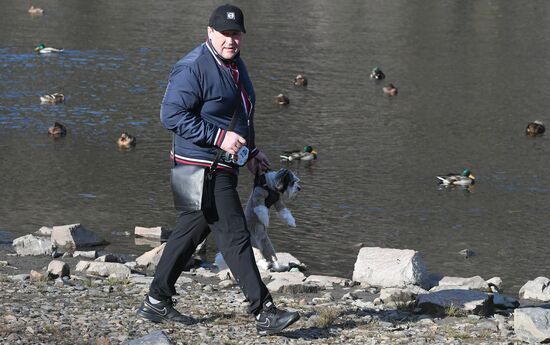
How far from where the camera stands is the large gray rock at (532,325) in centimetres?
901

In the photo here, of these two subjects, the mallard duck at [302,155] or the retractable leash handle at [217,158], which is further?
the mallard duck at [302,155]

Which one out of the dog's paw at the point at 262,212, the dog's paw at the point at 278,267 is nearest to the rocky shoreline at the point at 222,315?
the dog's paw at the point at 262,212

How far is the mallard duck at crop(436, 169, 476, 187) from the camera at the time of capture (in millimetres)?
21234

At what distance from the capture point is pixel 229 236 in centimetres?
876

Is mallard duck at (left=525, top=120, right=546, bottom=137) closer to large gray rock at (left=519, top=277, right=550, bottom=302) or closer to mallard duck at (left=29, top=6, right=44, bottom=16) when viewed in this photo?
large gray rock at (left=519, top=277, right=550, bottom=302)

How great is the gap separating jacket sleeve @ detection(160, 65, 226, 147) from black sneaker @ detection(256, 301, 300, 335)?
4.74 ft

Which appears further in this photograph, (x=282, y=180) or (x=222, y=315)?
(x=282, y=180)

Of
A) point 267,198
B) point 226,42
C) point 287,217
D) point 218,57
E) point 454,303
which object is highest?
point 226,42

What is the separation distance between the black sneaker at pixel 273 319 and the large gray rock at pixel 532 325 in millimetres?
1949

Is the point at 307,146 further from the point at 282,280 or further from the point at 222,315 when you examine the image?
the point at 222,315

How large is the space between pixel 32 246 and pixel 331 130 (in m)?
12.3

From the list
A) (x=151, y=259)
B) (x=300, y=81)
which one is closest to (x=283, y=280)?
(x=151, y=259)

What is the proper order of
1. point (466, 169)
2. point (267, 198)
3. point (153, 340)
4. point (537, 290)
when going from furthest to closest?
point (466, 169) → point (537, 290) → point (267, 198) → point (153, 340)

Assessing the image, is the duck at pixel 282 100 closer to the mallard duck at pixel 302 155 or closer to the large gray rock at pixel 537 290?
the mallard duck at pixel 302 155
